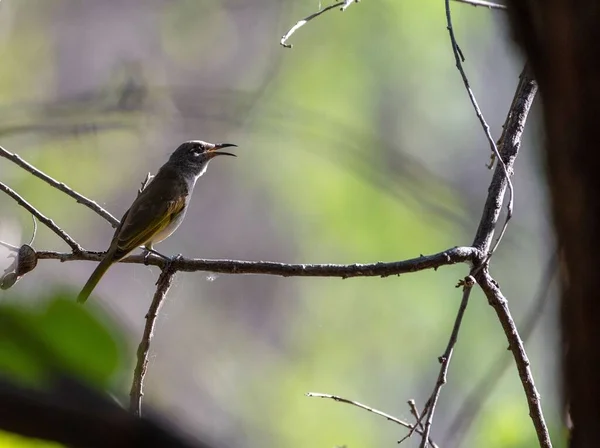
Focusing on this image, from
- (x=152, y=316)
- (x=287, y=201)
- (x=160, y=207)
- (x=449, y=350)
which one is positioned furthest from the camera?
(x=287, y=201)

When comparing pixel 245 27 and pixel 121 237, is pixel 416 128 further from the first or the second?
pixel 121 237

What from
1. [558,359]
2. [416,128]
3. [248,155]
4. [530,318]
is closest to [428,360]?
[416,128]

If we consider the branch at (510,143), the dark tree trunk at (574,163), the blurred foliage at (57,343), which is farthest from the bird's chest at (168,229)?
the dark tree trunk at (574,163)

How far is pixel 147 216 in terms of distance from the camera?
423 cm

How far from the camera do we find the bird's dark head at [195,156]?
16.9 ft

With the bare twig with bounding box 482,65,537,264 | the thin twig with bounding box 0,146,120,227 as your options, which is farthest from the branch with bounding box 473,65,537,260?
the thin twig with bounding box 0,146,120,227

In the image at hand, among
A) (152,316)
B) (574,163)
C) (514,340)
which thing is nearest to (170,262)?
(152,316)

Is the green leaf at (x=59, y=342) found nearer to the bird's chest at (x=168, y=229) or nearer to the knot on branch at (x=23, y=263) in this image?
the knot on branch at (x=23, y=263)

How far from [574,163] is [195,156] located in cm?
482

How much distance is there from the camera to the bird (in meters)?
3.87

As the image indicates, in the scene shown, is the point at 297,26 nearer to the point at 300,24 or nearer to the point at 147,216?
the point at 300,24

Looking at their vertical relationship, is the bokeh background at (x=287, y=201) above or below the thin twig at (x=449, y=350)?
above

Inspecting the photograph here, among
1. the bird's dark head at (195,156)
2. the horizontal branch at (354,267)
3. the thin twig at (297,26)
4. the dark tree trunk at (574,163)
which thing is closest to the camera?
the dark tree trunk at (574,163)

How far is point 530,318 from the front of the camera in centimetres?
161
